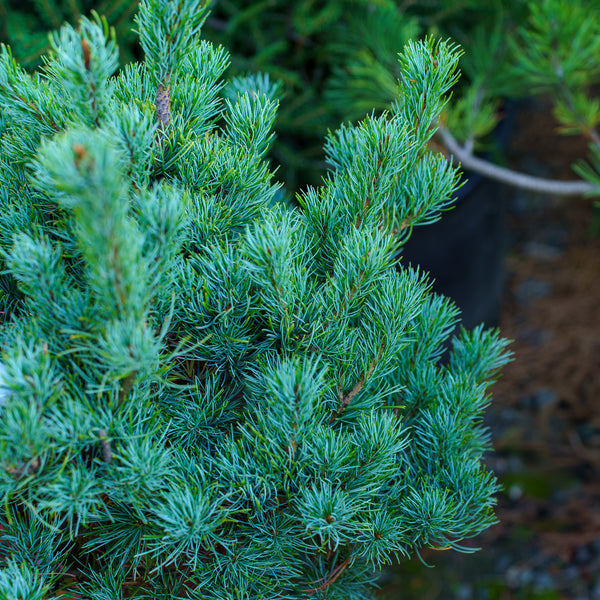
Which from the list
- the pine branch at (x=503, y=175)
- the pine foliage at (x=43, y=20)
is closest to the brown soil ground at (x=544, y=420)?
the pine branch at (x=503, y=175)

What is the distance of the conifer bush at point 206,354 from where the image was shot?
1.86 feet

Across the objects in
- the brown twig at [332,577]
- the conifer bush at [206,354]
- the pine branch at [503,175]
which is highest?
the pine branch at [503,175]

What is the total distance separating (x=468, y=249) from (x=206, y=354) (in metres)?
1.28

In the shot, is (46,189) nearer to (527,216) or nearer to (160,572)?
(160,572)

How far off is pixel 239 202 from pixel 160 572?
1.51 feet

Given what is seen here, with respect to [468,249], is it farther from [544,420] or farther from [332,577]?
[332,577]

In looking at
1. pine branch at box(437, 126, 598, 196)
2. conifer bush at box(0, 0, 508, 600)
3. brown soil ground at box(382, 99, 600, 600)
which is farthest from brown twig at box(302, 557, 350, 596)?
pine branch at box(437, 126, 598, 196)

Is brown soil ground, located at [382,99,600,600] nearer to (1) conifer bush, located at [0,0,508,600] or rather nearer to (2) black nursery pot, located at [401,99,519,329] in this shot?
(2) black nursery pot, located at [401,99,519,329]

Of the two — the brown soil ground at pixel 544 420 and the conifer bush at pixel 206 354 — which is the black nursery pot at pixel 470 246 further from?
the conifer bush at pixel 206 354

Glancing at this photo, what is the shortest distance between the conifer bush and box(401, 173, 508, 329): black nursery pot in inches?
35.5

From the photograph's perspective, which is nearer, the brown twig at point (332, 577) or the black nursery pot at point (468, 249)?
the brown twig at point (332, 577)

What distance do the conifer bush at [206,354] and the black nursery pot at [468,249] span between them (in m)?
0.90

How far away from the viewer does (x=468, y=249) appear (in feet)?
5.86


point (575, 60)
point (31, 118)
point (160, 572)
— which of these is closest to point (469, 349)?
point (160, 572)
